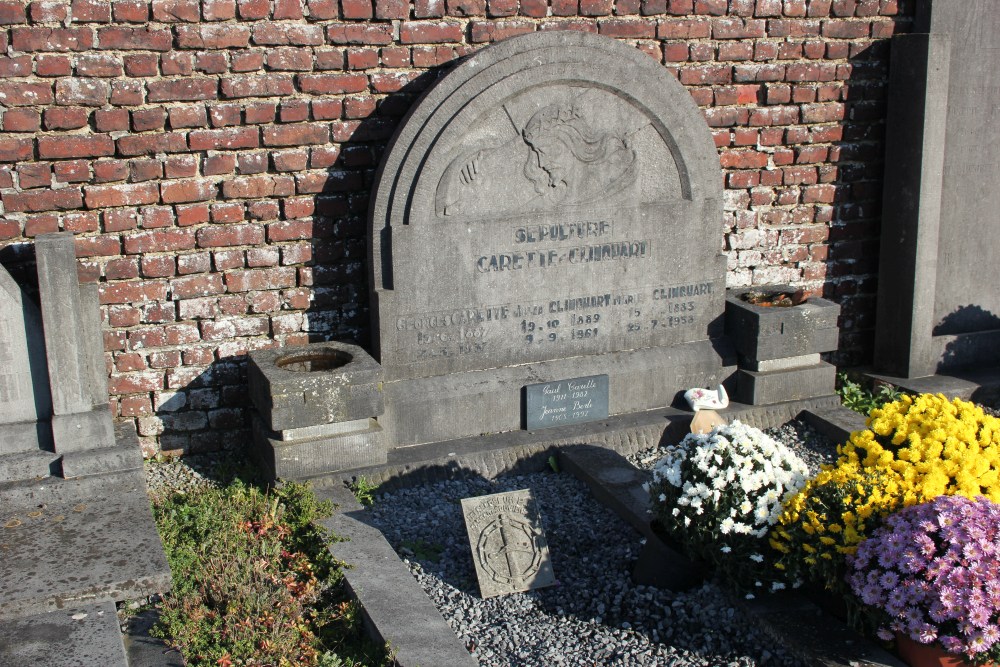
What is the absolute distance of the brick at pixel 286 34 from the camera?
5.20 meters

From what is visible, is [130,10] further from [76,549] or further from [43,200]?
[76,549]

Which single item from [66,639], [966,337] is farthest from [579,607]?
[966,337]

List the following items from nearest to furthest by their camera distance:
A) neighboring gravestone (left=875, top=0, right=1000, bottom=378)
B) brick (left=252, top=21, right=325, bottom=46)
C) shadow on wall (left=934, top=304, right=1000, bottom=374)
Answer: brick (left=252, top=21, right=325, bottom=46) → neighboring gravestone (left=875, top=0, right=1000, bottom=378) → shadow on wall (left=934, top=304, right=1000, bottom=374)

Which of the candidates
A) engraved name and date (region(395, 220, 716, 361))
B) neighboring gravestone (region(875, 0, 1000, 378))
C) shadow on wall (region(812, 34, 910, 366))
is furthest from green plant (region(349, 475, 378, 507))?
neighboring gravestone (region(875, 0, 1000, 378))

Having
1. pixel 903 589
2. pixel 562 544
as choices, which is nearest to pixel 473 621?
pixel 562 544

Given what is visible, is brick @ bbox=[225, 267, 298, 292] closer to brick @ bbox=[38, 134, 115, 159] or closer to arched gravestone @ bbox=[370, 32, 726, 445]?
arched gravestone @ bbox=[370, 32, 726, 445]

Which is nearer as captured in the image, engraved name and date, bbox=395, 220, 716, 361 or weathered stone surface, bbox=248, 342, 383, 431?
weathered stone surface, bbox=248, 342, 383, 431

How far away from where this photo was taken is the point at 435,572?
4402 mm

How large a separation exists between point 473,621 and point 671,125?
3.08m

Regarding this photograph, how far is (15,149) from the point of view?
16.2 ft

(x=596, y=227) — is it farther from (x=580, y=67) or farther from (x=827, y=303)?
(x=827, y=303)

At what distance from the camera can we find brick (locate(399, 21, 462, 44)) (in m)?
5.45

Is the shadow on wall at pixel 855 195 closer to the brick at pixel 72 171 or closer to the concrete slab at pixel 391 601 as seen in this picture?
the concrete slab at pixel 391 601

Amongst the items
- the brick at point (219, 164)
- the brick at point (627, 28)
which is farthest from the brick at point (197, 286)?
the brick at point (627, 28)
